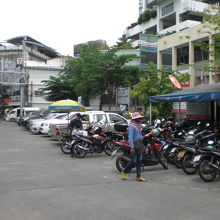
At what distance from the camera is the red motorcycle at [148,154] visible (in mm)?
9422

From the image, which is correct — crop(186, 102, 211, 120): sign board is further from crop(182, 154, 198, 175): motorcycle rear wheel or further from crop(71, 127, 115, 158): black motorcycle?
crop(182, 154, 198, 175): motorcycle rear wheel

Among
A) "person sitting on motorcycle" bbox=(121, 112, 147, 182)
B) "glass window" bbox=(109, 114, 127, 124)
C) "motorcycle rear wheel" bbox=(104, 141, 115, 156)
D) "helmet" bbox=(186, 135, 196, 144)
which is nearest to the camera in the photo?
"person sitting on motorcycle" bbox=(121, 112, 147, 182)

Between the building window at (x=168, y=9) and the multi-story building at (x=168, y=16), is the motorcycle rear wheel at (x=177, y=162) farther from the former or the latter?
the building window at (x=168, y=9)

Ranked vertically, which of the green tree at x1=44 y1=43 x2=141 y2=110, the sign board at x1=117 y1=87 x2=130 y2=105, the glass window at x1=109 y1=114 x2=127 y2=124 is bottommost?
the glass window at x1=109 y1=114 x2=127 y2=124

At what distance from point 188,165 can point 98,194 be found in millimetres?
3322

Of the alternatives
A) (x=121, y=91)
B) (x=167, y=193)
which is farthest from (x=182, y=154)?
(x=121, y=91)

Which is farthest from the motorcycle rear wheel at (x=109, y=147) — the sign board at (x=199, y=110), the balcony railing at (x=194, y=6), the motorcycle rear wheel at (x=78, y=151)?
the balcony railing at (x=194, y=6)

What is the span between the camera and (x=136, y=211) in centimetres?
570

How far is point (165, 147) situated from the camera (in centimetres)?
1030


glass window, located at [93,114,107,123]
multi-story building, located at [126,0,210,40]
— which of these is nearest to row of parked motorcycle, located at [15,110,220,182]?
glass window, located at [93,114,107,123]

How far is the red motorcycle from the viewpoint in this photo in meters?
9.42

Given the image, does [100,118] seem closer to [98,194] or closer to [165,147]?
[165,147]

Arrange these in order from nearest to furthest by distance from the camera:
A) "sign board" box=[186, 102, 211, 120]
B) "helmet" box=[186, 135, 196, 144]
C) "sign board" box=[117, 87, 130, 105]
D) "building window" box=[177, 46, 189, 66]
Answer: "helmet" box=[186, 135, 196, 144] < "sign board" box=[186, 102, 211, 120] < "building window" box=[177, 46, 189, 66] < "sign board" box=[117, 87, 130, 105]

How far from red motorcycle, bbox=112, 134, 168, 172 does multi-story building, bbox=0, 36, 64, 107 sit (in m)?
27.4
